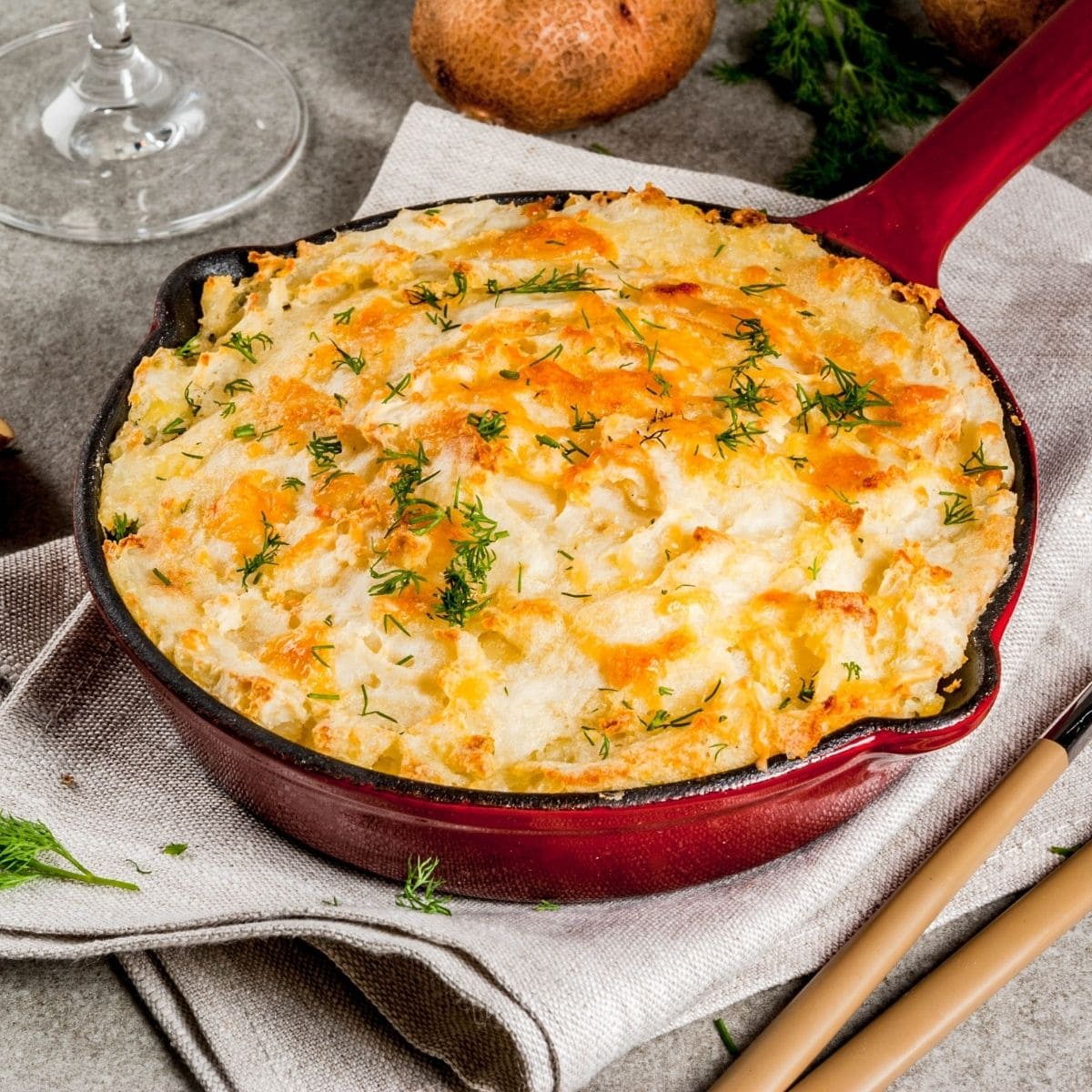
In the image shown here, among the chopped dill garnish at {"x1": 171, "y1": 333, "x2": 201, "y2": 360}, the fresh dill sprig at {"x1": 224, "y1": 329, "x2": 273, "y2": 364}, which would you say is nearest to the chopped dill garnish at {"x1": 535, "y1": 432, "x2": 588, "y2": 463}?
the fresh dill sprig at {"x1": 224, "y1": 329, "x2": 273, "y2": 364}

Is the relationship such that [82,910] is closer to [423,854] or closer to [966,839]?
[423,854]

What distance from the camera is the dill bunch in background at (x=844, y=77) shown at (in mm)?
4078

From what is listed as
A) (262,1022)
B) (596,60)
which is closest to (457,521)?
(262,1022)

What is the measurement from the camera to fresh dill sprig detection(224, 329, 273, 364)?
2.79 metres

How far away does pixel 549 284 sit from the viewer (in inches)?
111

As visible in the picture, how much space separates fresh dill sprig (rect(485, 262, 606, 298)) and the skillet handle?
1.69ft

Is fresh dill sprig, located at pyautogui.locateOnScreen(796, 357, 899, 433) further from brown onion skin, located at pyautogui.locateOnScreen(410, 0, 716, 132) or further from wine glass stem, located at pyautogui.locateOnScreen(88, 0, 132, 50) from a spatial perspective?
wine glass stem, located at pyautogui.locateOnScreen(88, 0, 132, 50)

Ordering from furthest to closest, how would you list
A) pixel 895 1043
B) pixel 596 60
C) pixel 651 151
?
pixel 651 151, pixel 596 60, pixel 895 1043

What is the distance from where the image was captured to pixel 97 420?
8.57 feet

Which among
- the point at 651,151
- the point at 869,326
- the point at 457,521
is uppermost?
the point at 869,326

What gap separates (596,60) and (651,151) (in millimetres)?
387

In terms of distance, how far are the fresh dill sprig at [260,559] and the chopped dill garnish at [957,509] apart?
109 cm

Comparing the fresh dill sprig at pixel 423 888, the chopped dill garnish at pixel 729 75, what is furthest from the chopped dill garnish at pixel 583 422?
the chopped dill garnish at pixel 729 75

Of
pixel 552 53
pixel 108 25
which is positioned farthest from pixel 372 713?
pixel 108 25
